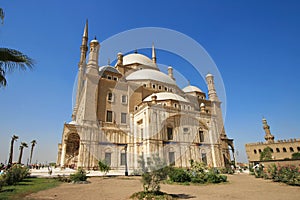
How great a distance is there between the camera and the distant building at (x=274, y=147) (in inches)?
1702

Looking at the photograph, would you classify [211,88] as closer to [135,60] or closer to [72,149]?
[135,60]

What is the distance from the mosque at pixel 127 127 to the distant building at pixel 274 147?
24574mm

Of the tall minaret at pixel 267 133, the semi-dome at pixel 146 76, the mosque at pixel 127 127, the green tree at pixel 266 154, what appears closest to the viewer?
the mosque at pixel 127 127

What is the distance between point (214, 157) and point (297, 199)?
21970 millimetres

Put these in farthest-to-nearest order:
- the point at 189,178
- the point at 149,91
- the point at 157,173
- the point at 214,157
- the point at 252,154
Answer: the point at 252,154 < the point at 149,91 < the point at 214,157 < the point at 189,178 < the point at 157,173

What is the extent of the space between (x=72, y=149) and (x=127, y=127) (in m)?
8.83

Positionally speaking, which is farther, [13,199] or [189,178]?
[189,178]

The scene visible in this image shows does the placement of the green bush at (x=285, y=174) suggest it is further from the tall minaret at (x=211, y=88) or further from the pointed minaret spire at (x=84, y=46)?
the pointed minaret spire at (x=84, y=46)

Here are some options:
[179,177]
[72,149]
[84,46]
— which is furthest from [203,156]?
[84,46]

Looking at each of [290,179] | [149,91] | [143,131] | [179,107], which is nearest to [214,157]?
[179,107]

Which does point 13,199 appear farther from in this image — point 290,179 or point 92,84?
point 92,84

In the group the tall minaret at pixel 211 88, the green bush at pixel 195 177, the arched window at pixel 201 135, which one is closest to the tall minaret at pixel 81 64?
the arched window at pixel 201 135

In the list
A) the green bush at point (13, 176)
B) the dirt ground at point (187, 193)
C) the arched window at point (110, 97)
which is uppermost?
the arched window at point (110, 97)

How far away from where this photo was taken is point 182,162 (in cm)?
2503
